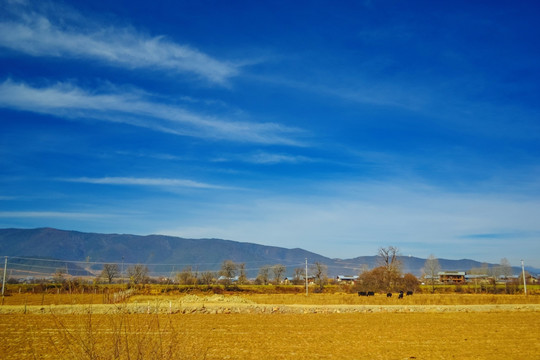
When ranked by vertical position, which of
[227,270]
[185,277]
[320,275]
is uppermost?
[185,277]

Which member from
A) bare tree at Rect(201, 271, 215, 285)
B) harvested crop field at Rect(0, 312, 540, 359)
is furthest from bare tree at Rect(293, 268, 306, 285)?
harvested crop field at Rect(0, 312, 540, 359)

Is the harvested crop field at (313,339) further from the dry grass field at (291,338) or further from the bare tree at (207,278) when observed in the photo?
the bare tree at (207,278)

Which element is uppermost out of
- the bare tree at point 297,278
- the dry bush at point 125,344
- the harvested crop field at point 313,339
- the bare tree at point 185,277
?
the bare tree at point 185,277

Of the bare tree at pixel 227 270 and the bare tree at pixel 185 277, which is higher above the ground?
the bare tree at pixel 185 277

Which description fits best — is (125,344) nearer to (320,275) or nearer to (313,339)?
(313,339)

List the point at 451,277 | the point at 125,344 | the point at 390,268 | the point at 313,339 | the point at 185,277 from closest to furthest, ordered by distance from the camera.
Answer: the point at 125,344
the point at 185,277
the point at 313,339
the point at 390,268
the point at 451,277

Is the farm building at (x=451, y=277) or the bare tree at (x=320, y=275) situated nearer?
the bare tree at (x=320, y=275)

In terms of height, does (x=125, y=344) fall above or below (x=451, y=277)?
above

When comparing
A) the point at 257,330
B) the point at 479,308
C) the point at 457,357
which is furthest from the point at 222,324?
the point at 479,308

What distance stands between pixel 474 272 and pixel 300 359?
195m

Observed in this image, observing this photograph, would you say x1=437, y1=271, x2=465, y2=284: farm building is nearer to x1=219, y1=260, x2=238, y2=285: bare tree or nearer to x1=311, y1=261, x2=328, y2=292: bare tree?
x1=311, y1=261, x2=328, y2=292: bare tree

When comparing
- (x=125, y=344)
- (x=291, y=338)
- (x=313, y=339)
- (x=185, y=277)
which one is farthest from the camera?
(x=291, y=338)

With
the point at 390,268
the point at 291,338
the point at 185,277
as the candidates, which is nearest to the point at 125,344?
the point at 185,277

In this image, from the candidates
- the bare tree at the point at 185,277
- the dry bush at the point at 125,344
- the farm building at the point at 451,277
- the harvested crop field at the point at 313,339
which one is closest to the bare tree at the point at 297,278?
the farm building at the point at 451,277
